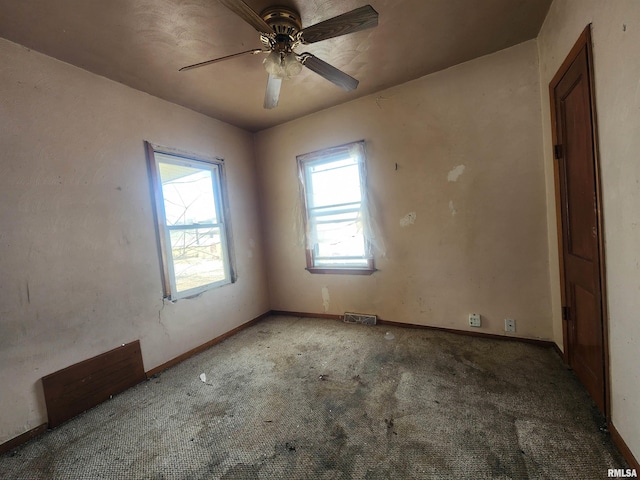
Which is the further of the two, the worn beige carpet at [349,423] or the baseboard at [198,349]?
the baseboard at [198,349]

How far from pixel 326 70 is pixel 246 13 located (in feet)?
2.18

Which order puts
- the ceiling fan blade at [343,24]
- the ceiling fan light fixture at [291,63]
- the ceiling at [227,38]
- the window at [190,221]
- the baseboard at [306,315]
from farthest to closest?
1. the baseboard at [306,315]
2. the window at [190,221]
3. the ceiling fan light fixture at [291,63]
4. the ceiling at [227,38]
5. the ceiling fan blade at [343,24]

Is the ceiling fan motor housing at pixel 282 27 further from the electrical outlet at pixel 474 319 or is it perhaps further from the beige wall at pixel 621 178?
the electrical outlet at pixel 474 319

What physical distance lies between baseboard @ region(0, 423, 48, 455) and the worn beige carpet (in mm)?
52

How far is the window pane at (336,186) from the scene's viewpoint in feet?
9.81

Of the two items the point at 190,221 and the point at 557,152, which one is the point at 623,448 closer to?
the point at 557,152

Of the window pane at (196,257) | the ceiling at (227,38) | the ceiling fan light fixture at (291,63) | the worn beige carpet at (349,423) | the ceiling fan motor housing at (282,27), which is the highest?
the ceiling at (227,38)

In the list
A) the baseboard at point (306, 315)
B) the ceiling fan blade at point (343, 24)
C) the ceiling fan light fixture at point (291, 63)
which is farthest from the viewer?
the baseboard at point (306, 315)

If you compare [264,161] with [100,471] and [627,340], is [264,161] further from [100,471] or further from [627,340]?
[627,340]

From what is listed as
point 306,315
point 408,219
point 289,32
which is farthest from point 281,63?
point 306,315

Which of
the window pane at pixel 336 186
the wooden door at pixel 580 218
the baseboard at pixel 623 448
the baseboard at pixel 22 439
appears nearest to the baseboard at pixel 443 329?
the wooden door at pixel 580 218

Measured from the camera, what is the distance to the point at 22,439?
1.61m

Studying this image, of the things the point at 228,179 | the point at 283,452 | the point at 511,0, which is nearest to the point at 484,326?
the point at 283,452

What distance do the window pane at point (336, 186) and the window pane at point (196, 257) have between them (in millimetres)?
1269
